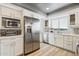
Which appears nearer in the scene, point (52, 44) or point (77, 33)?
point (77, 33)

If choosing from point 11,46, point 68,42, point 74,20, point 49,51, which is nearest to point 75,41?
point 68,42

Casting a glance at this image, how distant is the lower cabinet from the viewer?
1.85 meters

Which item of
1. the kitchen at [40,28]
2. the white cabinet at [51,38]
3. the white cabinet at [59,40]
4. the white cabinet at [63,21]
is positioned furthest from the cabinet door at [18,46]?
the white cabinet at [63,21]

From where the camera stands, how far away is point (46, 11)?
6.69ft

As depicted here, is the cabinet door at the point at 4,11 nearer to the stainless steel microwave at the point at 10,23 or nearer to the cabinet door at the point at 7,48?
the stainless steel microwave at the point at 10,23

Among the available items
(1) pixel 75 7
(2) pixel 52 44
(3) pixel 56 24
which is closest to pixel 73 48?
(2) pixel 52 44

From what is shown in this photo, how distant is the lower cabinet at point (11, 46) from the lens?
6.07 feet

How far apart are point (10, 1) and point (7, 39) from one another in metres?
0.80

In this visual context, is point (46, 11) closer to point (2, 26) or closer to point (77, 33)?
point (77, 33)

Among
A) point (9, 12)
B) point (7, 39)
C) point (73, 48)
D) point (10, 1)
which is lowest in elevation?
point (73, 48)

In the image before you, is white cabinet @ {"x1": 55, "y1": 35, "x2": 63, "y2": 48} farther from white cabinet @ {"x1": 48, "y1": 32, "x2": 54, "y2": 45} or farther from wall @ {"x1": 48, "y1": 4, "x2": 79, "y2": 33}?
wall @ {"x1": 48, "y1": 4, "x2": 79, "y2": 33}

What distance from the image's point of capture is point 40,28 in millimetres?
2064

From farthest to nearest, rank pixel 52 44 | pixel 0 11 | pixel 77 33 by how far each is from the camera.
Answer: pixel 52 44 → pixel 77 33 → pixel 0 11

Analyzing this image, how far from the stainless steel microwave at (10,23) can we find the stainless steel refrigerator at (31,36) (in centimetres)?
20
